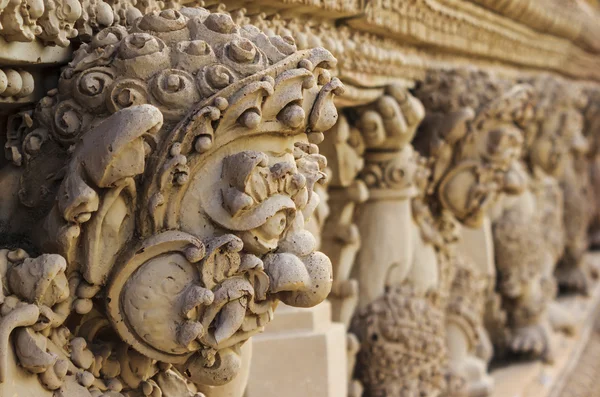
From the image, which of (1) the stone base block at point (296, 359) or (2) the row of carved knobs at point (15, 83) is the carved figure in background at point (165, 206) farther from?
(1) the stone base block at point (296, 359)

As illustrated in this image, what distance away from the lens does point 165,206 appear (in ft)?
4.58

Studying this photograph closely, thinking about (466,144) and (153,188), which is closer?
(153,188)

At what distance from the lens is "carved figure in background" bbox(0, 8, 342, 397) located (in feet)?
4.42

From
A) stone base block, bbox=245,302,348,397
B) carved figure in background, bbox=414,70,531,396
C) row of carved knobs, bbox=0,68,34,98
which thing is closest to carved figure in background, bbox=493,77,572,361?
carved figure in background, bbox=414,70,531,396

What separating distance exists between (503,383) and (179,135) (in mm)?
3006

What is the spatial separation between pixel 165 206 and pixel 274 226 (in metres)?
0.15

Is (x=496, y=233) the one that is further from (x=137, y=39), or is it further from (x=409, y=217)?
(x=137, y=39)

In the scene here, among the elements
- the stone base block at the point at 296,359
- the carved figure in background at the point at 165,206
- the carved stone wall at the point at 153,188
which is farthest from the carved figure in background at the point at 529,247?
the carved figure in background at the point at 165,206

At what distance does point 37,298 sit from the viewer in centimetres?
131

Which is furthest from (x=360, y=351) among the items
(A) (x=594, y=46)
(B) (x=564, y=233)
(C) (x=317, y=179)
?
(A) (x=594, y=46)

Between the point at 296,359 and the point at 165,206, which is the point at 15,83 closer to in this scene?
the point at 165,206

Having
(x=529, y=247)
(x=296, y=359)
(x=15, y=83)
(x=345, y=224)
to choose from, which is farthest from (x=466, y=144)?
(x=15, y=83)

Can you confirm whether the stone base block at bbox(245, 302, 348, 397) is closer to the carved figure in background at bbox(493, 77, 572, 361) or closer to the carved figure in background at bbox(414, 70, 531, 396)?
the carved figure in background at bbox(414, 70, 531, 396)

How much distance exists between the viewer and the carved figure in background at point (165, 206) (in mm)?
1349
